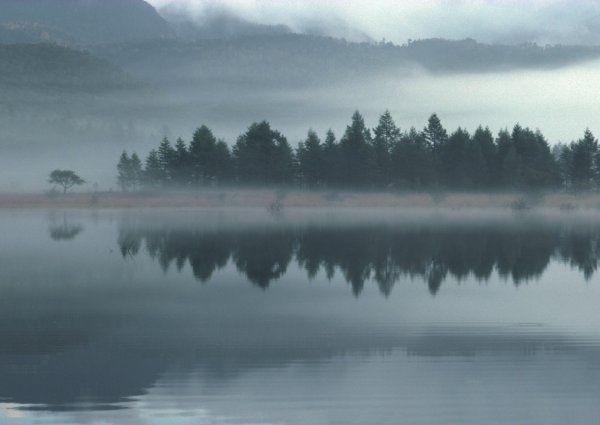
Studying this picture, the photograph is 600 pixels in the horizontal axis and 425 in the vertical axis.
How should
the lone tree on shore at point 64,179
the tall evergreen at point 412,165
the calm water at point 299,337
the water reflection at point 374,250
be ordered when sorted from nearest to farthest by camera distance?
the calm water at point 299,337
the water reflection at point 374,250
the tall evergreen at point 412,165
the lone tree on shore at point 64,179

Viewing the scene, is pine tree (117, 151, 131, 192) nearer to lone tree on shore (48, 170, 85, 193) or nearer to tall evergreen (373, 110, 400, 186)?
lone tree on shore (48, 170, 85, 193)

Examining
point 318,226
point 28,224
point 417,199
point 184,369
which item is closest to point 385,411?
point 184,369

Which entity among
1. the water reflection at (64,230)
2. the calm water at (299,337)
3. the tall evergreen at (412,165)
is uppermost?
the tall evergreen at (412,165)

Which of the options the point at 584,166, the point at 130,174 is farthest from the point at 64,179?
the point at 584,166

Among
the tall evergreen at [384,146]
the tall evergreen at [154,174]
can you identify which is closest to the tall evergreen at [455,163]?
the tall evergreen at [384,146]

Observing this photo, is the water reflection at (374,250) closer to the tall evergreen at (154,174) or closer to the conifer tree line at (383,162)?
the conifer tree line at (383,162)

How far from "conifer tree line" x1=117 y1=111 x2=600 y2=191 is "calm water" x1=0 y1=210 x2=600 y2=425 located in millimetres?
62644

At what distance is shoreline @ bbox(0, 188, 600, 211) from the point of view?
10106cm

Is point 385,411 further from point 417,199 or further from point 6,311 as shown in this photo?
point 417,199

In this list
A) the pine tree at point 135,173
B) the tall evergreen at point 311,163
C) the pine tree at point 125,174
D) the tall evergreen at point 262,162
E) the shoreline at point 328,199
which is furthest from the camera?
the pine tree at point 125,174

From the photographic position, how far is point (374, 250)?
4200 centimetres

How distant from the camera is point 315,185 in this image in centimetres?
10681

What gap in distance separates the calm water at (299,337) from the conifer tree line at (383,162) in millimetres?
62644

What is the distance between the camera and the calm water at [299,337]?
50.1 feet
